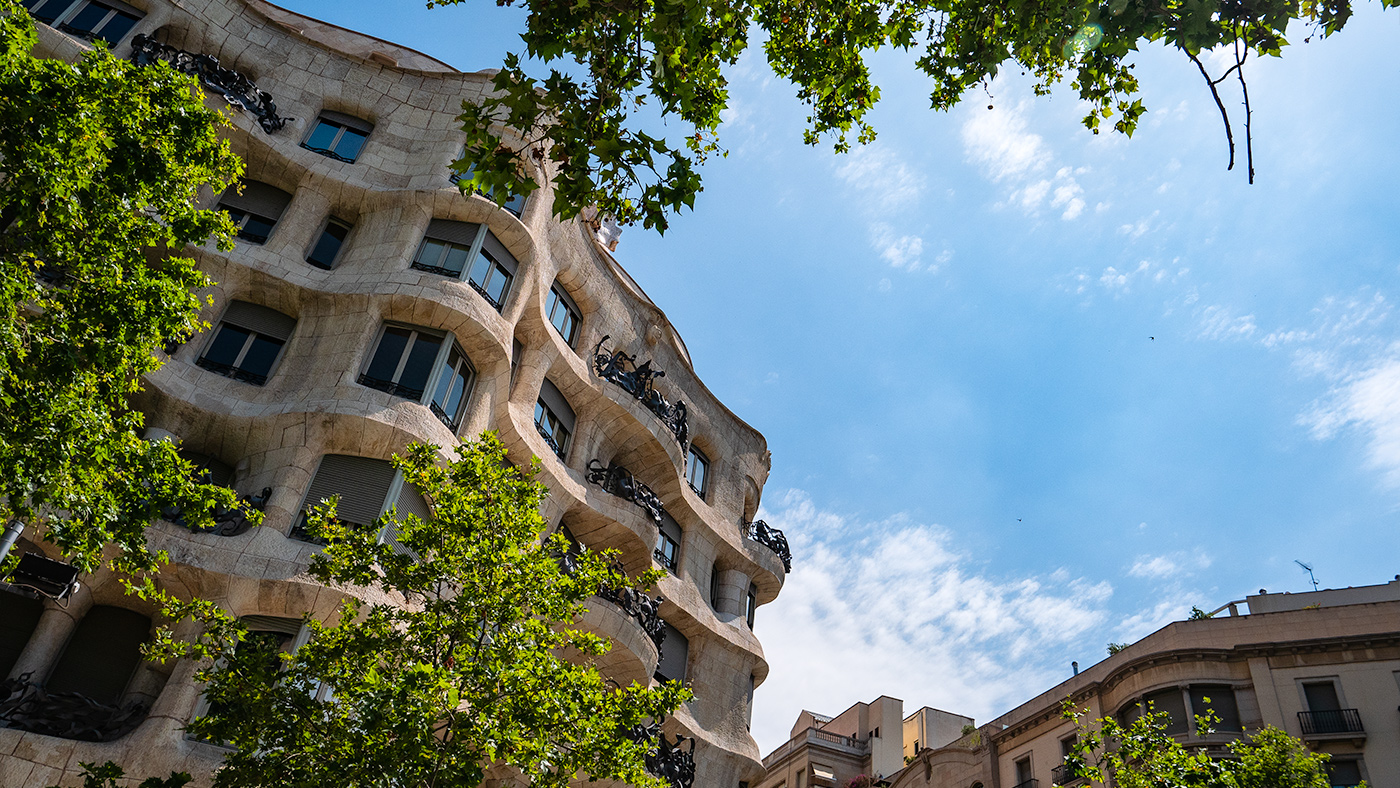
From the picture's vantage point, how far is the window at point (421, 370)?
16.0m

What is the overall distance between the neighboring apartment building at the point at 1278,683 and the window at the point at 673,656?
14769 millimetres

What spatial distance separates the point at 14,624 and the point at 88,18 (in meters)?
12.6

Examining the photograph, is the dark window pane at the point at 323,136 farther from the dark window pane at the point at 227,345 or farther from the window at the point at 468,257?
the dark window pane at the point at 227,345

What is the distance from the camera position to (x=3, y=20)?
363 inches

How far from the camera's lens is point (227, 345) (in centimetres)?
1659

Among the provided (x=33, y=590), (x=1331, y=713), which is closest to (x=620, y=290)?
(x=33, y=590)

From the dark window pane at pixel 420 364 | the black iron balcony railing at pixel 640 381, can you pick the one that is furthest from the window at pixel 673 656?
the dark window pane at pixel 420 364

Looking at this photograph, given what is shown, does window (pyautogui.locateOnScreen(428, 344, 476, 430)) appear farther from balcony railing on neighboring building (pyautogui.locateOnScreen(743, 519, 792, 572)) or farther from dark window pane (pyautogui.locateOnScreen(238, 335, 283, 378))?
balcony railing on neighboring building (pyautogui.locateOnScreen(743, 519, 792, 572))

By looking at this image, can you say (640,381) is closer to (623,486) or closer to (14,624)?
(623,486)

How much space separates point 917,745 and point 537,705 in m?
39.4

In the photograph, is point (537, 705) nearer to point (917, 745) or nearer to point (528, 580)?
point (528, 580)

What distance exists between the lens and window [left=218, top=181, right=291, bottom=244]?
58.9ft

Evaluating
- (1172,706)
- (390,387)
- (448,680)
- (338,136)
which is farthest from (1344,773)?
(338,136)

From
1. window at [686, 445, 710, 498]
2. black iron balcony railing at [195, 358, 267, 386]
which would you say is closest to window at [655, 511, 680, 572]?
window at [686, 445, 710, 498]
